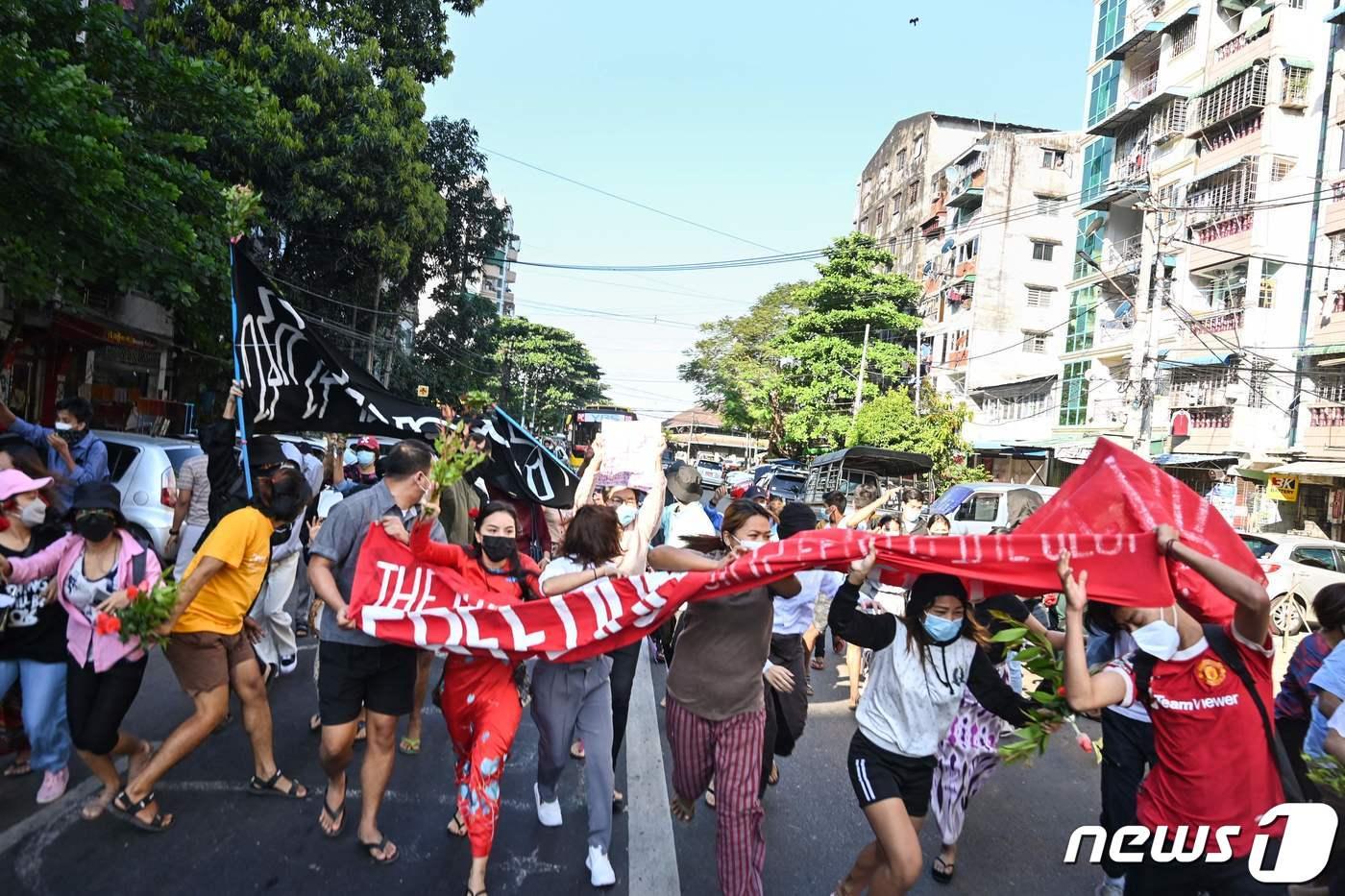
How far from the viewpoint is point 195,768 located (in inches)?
190

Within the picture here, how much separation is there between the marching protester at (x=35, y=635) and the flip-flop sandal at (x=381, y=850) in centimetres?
156

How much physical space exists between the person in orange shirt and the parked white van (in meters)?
14.2

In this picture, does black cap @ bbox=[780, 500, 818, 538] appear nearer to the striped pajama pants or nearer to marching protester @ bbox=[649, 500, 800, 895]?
marching protester @ bbox=[649, 500, 800, 895]

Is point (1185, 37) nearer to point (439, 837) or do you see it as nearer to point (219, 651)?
point (439, 837)

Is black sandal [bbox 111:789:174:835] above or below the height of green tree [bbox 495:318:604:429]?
below

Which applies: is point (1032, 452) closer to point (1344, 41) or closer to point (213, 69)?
point (1344, 41)

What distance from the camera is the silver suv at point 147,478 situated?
877 centimetres

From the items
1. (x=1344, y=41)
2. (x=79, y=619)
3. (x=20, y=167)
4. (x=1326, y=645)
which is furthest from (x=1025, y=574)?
(x=1344, y=41)

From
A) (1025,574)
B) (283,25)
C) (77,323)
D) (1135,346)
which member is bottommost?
(1025,574)

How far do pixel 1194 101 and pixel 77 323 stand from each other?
28.5m

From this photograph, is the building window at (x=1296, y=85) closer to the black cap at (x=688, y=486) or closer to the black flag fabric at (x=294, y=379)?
the black cap at (x=688, y=486)

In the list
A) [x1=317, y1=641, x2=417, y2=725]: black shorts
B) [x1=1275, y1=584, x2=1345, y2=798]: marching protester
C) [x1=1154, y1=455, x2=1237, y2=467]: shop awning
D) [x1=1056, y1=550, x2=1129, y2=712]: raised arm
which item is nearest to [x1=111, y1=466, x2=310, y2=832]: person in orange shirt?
[x1=317, y1=641, x2=417, y2=725]: black shorts

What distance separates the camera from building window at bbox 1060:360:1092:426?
31.4 m

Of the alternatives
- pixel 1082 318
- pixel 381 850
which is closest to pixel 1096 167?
pixel 1082 318
